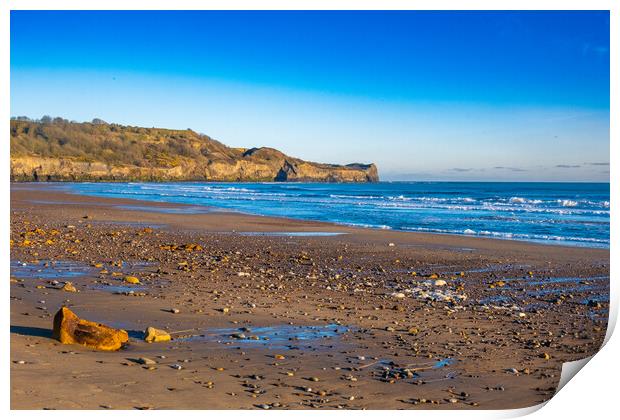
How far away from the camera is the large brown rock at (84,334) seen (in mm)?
5332

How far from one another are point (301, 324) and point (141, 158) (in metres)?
113

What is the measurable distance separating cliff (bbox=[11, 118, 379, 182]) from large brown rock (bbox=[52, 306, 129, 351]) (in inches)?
2017

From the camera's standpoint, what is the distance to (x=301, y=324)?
21.5ft

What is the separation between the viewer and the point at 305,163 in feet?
510

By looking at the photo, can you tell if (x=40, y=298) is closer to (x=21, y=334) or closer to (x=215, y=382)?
(x=21, y=334)

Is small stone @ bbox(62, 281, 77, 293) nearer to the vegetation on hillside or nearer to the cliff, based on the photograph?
the cliff

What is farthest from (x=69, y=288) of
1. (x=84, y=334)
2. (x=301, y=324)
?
(x=301, y=324)

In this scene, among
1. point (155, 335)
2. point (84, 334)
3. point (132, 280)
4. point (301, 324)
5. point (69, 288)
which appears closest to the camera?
point (84, 334)

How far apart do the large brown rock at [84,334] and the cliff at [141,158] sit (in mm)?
51222

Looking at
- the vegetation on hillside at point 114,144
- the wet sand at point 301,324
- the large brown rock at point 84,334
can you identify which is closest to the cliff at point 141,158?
the vegetation on hillside at point 114,144

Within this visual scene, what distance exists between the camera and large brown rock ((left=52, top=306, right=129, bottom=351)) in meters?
5.33

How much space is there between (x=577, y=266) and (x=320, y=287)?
5.99m

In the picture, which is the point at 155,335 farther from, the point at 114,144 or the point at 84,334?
the point at 114,144
